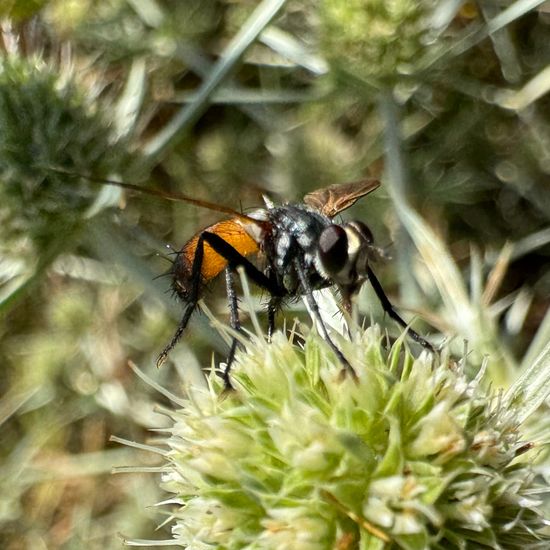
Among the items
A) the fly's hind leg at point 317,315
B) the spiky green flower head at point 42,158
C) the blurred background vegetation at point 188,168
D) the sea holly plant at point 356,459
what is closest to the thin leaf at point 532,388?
the sea holly plant at point 356,459

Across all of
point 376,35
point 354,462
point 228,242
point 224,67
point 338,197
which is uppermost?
point 376,35

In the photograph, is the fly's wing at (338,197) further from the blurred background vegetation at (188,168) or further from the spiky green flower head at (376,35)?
the spiky green flower head at (376,35)

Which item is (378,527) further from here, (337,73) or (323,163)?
(323,163)

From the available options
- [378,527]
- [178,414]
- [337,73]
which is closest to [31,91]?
[337,73]

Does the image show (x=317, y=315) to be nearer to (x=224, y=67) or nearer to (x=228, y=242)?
(x=228, y=242)

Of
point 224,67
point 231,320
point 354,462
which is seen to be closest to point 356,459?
point 354,462

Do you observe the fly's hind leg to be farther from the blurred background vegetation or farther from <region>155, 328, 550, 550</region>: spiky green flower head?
the blurred background vegetation
